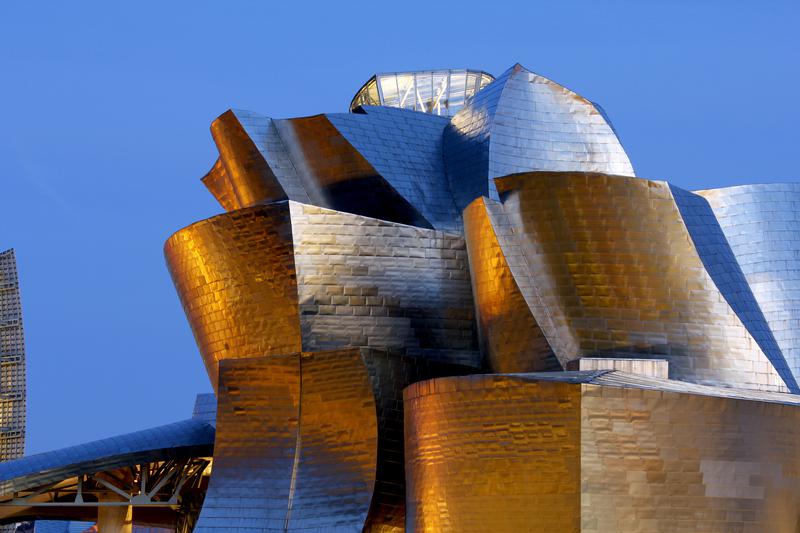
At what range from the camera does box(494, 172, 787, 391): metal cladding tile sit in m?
29.3

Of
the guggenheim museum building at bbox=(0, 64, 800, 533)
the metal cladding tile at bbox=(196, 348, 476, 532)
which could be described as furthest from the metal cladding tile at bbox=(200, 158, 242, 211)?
the metal cladding tile at bbox=(196, 348, 476, 532)

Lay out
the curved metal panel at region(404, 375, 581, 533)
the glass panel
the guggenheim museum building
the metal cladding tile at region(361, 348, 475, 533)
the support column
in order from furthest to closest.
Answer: the glass panel < the support column < the metal cladding tile at region(361, 348, 475, 533) < the guggenheim museum building < the curved metal panel at region(404, 375, 581, 533)

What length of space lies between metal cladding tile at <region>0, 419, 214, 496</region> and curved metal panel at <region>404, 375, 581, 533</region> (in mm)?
12851

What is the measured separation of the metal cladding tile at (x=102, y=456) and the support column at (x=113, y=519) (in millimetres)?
2875

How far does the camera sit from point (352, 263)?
31.3 metres

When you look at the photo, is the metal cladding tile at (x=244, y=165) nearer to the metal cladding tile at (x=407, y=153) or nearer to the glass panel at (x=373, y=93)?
the metal cladding tile at (x=407, y=153)

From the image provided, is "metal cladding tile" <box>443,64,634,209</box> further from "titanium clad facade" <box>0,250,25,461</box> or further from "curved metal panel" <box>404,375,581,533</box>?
"titanium clad facade" <box>0,250,25,461</box>

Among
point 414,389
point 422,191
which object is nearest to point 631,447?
point 414,389

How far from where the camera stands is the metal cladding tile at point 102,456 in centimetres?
3703

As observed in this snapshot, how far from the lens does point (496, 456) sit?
2547cm

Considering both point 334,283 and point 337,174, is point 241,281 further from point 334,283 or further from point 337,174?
point 337,174

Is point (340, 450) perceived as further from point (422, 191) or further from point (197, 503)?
point (197, 503)

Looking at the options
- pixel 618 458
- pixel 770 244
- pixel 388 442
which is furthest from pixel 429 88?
pixel 618 458

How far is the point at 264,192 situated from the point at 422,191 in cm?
387
